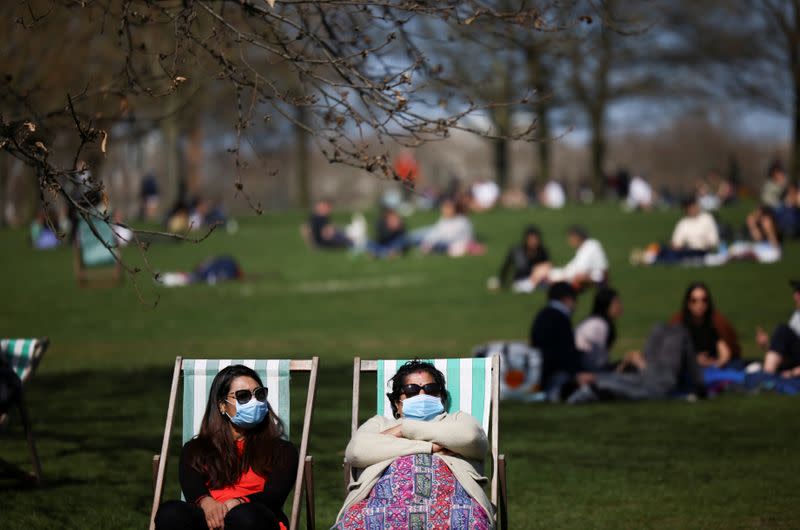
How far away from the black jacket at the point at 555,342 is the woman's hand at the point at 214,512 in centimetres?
656

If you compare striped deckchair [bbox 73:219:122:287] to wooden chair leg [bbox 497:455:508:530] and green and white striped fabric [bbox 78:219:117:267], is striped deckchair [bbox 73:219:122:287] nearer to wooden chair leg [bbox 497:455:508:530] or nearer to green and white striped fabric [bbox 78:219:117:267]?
green and white striped fabric [bbox 78:219:117:267]

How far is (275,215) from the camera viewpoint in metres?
47.0

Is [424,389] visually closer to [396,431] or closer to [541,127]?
[396,431]

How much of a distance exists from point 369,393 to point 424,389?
7.01 meters

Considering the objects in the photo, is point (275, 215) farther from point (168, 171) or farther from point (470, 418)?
point (470, 418)

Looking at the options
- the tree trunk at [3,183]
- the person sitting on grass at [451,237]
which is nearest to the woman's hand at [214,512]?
the person sitting on grass at [451,237]

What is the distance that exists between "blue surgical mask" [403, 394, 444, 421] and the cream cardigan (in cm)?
4

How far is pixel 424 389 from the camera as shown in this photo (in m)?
6.41

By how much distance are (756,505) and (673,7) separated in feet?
132

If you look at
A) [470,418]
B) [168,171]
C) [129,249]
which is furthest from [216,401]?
[168,171]

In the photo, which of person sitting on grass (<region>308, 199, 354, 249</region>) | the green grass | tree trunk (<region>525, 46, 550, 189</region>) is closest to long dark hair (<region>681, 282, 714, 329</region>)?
the green grass

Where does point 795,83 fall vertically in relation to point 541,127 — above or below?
below

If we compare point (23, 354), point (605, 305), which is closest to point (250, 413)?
point (23, 354)

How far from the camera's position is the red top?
6.27 meters
